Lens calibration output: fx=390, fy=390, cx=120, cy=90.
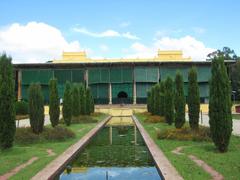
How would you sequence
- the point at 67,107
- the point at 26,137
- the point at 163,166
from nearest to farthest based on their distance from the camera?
1. the point at 163,166
2. the point at 26,137
3. the point at 67,107

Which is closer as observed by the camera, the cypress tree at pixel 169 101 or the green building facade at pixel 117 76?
the cypress tree at pixel 169 101

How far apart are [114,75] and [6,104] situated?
42.3 meters

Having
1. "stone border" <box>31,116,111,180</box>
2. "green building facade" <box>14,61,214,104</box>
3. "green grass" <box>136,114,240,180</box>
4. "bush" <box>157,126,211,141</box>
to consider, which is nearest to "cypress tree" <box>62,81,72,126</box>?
"bush" <box>157,126,211,141</box>

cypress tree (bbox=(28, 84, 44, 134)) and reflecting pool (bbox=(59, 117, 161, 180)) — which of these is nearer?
reflecting pool (bbox=(59, 117, 161, 180))

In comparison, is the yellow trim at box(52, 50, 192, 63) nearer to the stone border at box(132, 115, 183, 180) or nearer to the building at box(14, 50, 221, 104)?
the building at box(14, 50, 221, 104)

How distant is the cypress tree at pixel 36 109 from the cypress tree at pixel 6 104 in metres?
2.95

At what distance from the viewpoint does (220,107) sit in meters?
12.2

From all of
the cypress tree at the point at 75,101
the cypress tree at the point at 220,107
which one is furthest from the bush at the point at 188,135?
the cypress tree at the point at 75,101

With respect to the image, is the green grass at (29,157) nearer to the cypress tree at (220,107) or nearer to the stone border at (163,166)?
the stone border at (163,166)

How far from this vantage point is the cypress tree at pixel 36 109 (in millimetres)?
16227

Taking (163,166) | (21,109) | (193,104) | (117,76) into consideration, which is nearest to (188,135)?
(193,104)

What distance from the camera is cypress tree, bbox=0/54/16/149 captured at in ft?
42.0

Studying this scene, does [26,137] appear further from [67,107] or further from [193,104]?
[67,107]

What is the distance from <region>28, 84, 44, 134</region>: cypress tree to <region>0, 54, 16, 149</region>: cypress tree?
2.95 m
